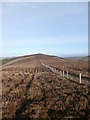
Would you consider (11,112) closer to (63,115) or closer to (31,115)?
(31,115)

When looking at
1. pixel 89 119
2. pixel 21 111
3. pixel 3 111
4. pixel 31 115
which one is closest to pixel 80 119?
pixel 89 119

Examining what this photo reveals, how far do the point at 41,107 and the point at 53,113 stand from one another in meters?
1.29

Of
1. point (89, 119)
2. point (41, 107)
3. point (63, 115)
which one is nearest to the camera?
point (89, 119)

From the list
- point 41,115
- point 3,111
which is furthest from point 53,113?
point 3,111

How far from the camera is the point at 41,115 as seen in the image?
11742 mm

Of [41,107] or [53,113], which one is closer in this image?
[53,113]

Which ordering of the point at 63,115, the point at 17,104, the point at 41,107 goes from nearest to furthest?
1. the point at 63,115
2. the point at 41,107
3. the point at 17,104

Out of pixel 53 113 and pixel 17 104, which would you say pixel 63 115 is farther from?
pixel 17 104

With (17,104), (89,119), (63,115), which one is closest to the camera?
(89,119)

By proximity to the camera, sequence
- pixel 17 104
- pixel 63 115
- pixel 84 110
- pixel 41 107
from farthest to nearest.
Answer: pixel 17 104
pixel 41 107
pixel 84 110
pixel 63 115

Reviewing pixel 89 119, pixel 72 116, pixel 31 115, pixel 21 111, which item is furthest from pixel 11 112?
pixel 89 119

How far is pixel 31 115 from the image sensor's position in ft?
38.5

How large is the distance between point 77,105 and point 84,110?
40.3 inches

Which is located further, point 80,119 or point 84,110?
point 84,110
